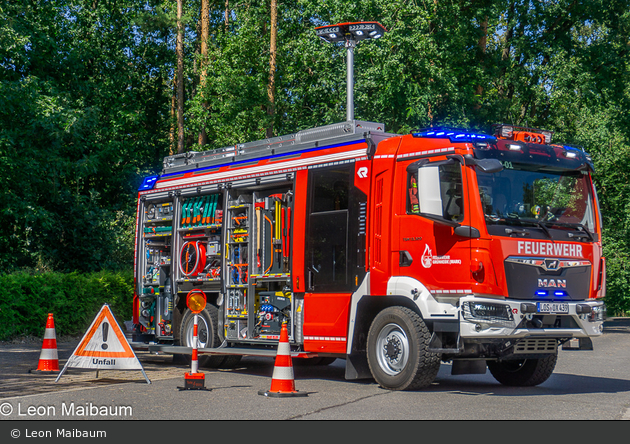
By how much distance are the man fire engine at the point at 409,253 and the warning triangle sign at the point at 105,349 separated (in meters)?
2.25

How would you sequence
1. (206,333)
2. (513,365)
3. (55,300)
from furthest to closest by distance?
(55,300)
(206,333)
(513,365)

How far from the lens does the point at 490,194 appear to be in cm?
984

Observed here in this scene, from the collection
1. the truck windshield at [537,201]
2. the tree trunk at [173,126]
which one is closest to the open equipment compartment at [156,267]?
the truck windshield at [537,201]

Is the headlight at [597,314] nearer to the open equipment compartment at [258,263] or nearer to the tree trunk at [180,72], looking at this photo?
the open equipment compartment at [258,263]

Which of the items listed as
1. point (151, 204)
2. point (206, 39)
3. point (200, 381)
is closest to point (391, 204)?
point (200, 381)

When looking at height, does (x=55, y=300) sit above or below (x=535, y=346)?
above

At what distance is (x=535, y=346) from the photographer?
32.8ft

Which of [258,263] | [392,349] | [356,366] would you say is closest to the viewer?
[392,349]

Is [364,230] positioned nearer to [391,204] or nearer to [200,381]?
[391,204]

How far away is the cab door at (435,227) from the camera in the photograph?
9773 millimetres

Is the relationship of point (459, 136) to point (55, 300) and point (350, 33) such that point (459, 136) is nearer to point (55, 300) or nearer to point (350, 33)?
point (350, 33)

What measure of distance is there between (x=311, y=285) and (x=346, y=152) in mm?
2067

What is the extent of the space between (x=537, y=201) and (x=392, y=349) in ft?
9.02

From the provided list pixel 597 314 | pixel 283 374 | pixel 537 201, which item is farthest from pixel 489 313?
pixel 283 374
